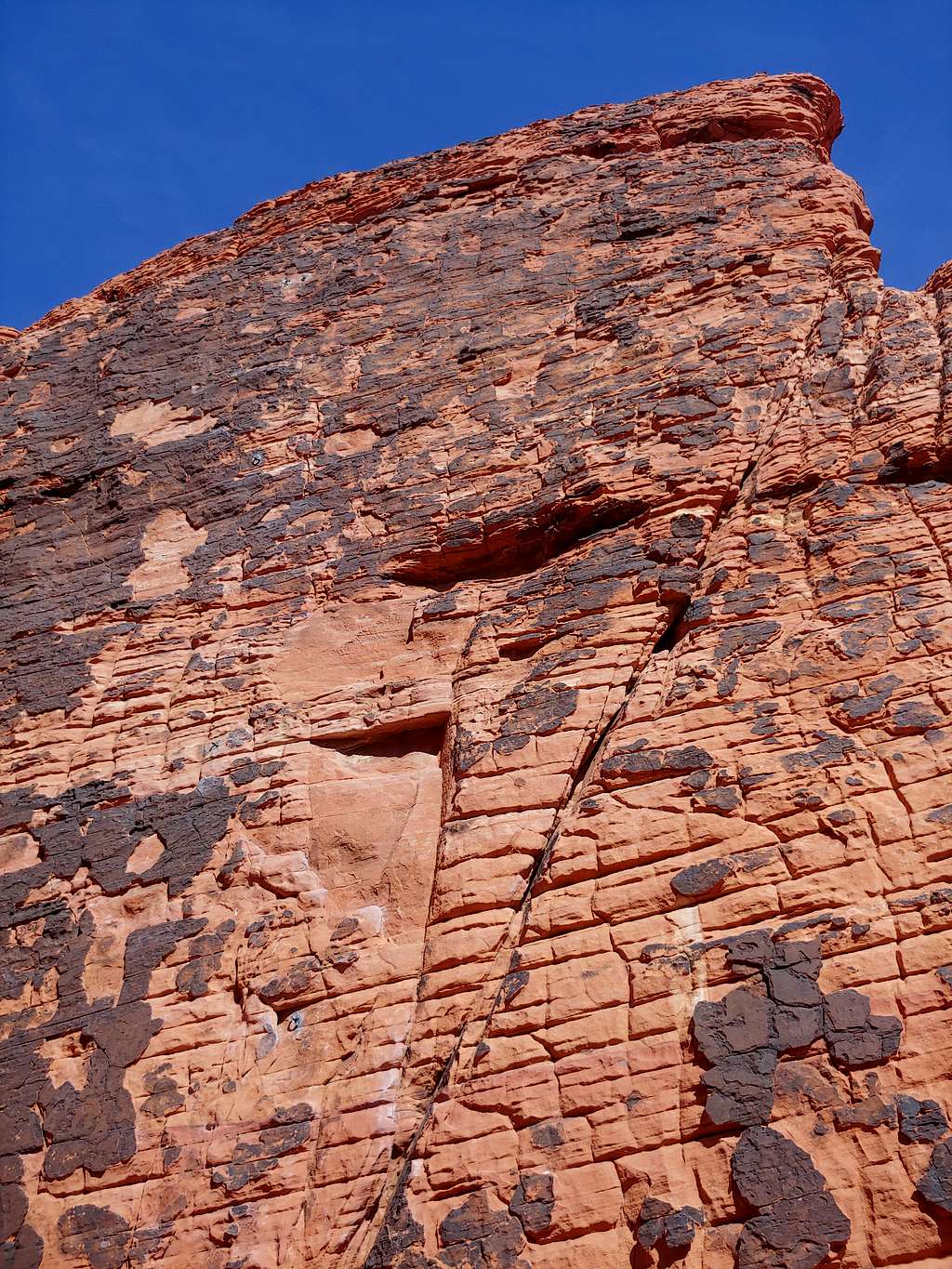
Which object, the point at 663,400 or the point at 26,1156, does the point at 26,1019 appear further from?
the point at 663,400

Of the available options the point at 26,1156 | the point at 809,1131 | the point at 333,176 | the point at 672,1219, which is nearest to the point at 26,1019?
the point at 26,1156

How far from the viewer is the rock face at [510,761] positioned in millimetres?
6027

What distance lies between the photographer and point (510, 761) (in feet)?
25.8

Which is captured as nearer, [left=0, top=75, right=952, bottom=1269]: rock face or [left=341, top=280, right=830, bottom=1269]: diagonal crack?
[left=0, top=75, right=952, bottom=1269]: rock face

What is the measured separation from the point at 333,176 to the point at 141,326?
3109 mm

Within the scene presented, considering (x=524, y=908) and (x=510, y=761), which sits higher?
(x=510, y=761)

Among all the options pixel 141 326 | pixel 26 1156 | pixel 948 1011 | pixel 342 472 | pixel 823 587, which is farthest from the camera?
pixel 141 326

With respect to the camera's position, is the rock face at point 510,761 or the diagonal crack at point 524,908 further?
the diagonal crack at point 524,908

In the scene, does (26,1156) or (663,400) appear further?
(663,400)

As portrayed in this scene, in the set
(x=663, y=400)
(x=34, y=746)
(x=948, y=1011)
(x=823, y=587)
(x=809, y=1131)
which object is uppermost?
(x=663, y=400)

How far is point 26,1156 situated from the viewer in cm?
723

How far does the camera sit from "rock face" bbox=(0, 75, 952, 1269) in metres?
6.03

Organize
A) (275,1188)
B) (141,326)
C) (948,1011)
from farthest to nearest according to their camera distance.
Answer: (141,326) < (275,1188) < (948,1011)

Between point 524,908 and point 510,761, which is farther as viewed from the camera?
point 510,761
